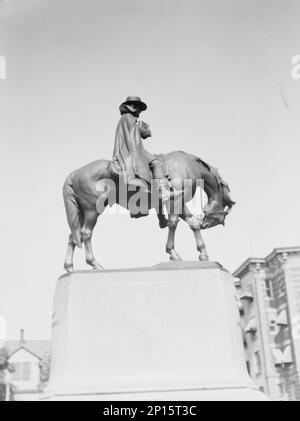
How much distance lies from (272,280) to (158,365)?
1550 inches

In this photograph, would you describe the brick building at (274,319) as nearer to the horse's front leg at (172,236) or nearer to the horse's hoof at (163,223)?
the horse's hoof at (163,223)

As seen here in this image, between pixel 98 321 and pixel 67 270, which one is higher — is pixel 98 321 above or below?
below

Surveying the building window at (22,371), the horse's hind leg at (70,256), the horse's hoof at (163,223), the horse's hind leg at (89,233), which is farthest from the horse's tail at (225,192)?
the building window at (22,371)

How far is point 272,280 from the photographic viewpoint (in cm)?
4531

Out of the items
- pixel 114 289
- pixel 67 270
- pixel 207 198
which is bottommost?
pixel 114 289

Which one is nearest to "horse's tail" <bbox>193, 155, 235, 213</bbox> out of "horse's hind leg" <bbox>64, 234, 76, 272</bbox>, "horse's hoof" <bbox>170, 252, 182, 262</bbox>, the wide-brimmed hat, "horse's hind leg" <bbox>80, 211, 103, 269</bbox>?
"horse's hoof" <bbox>170, 252, 182, 262</bbox>

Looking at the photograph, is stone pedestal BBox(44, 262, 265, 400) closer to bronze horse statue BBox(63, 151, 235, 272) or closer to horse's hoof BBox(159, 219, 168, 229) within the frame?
bronze horse statue BBox(63, 151, 235, 272)

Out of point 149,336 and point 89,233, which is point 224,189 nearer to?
point 89,233

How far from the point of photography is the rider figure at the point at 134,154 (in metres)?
8.97

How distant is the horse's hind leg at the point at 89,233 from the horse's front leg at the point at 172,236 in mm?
1333
